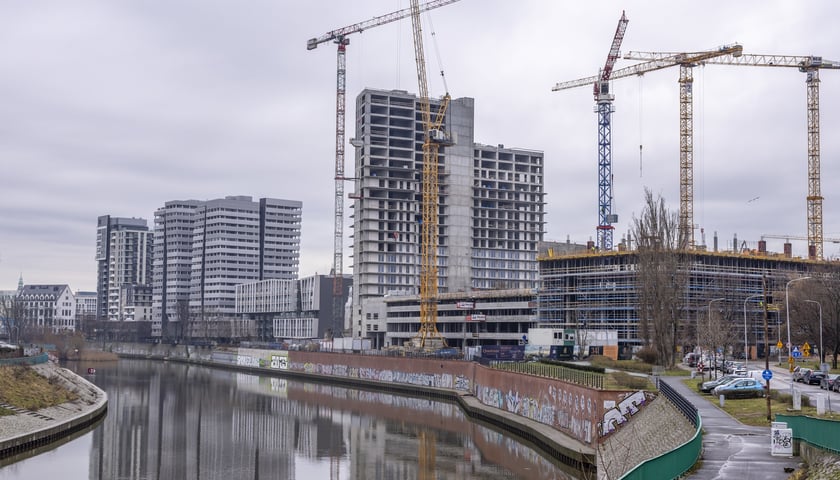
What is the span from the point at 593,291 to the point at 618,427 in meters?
101

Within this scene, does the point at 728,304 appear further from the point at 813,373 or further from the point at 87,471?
the point at 87,471

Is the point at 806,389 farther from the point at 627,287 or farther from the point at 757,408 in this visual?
the point at 627,287

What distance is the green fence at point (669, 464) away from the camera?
33.2 meters

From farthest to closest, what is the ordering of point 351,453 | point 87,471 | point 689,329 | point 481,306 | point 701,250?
point 481,306 < point 701,250 < point 689,329 < point 351,453 < point 87,471

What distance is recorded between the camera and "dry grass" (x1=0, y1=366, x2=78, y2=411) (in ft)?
282

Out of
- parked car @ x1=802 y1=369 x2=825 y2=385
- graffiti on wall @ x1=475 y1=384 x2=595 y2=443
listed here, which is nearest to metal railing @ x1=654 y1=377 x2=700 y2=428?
graffiti on wall @ x1=475 y1=384 x2=595 y2=443

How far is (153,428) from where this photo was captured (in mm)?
96125

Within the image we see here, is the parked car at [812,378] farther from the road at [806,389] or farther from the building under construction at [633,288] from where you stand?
the building under construction at [633,288]

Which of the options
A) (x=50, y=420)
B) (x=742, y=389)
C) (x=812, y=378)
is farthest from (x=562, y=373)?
(x=50, y=420)

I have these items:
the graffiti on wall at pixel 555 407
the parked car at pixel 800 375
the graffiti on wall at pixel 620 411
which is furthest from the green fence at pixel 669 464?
the parked car at pixel 800 375

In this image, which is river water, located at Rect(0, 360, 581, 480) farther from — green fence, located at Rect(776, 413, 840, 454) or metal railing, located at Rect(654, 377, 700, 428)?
green fence, located at Rect(776, 413, 840, 454)

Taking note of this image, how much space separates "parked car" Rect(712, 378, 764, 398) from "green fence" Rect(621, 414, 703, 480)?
3196 centimetres

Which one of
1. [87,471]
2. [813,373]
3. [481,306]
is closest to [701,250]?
[481,306]

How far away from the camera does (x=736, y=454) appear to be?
144 feet
